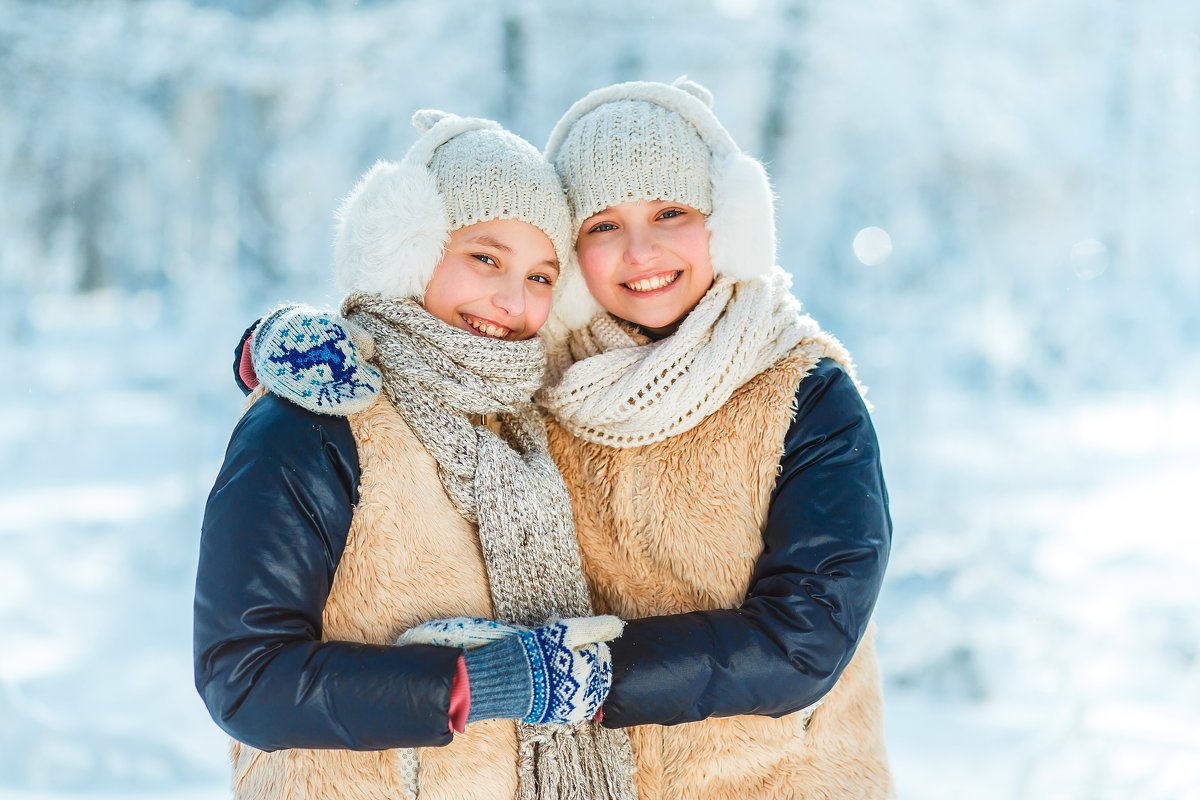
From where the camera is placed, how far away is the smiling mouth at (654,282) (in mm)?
1804

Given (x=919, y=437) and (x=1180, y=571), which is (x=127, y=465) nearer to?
(x=919, y=437)

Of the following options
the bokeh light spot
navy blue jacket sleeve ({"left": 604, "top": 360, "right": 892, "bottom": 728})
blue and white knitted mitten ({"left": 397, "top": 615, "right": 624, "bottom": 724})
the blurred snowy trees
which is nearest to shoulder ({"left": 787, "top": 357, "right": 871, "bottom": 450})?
navy blue jacket sleeve ({"left": 604, "top": 360, "right": 892, "bottom": 728})

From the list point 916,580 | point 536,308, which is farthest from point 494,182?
point 916,580

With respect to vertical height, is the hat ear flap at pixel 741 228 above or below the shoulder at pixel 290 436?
above

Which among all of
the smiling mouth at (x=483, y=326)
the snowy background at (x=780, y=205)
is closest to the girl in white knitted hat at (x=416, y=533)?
the smiling mouth at (x=483, y=326)

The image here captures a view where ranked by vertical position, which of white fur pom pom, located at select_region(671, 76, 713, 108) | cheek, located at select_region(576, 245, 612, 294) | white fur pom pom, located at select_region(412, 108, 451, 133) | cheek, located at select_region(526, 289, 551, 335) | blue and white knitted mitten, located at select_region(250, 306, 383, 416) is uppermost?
white fur pom pom, located at select_region(671, 76, 713, 108)

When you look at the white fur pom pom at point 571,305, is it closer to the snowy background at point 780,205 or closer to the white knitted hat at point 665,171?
the white knitted hat at point 665,171

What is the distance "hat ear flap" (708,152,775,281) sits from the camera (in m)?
1.79

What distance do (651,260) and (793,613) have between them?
26.5 inches

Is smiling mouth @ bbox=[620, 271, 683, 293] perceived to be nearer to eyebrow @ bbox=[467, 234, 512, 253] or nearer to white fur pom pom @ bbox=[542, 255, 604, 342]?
white fur pom pom @ bbox=[542, 255, 604, 342]

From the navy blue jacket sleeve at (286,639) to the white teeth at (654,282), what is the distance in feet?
2.24

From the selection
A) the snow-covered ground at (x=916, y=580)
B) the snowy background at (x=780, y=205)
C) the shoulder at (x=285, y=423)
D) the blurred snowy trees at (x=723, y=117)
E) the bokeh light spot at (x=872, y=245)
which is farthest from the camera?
the bokeh light spot at (x=872, y=245)

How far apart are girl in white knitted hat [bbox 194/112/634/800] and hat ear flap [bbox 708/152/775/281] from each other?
283 mm

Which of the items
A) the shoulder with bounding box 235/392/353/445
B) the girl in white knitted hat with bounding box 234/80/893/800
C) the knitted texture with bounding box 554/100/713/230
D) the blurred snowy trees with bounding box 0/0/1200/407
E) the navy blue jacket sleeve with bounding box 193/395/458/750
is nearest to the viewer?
the navy blue jacket sleeve with bounding box 193/395/458/750
